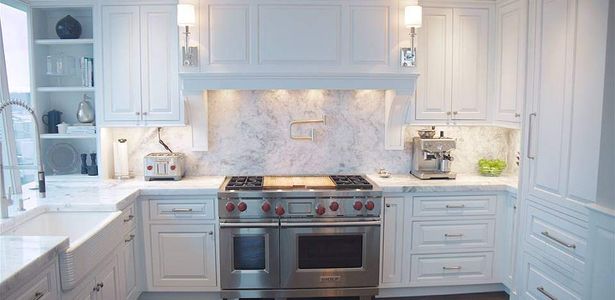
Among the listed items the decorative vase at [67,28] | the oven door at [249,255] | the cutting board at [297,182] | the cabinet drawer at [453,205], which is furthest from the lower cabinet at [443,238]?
the decorative vase at [67,28]

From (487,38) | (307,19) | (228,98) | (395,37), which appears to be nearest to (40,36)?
(228,98)

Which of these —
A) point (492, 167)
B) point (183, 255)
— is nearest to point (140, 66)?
point (183, 255)

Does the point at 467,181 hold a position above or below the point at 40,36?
below

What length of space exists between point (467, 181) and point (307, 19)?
1831 millimetres

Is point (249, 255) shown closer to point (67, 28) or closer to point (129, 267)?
point (129, 267)

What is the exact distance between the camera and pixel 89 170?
3635 millimetres

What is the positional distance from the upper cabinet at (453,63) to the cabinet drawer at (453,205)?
0.68 m

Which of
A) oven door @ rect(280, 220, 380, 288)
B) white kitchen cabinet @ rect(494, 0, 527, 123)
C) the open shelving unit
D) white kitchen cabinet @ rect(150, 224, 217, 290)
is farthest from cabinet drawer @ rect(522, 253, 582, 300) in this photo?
the open shelving unit

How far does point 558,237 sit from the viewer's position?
104 inches

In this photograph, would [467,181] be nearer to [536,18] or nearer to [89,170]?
[536,18]

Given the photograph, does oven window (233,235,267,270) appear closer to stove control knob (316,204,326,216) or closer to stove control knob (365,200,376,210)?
stove control knob (316,204,326,216)

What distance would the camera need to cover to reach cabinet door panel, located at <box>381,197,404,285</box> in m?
3.42

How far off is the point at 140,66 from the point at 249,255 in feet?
5.56

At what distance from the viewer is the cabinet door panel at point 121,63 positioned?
3416mm
